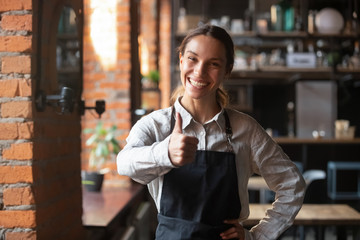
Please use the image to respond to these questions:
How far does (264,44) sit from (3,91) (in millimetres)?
5703

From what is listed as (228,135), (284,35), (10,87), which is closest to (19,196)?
(10,87)

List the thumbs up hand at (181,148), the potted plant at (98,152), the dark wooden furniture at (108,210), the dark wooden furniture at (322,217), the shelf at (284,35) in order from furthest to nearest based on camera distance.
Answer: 1. the shelf at (284,35)
2. the potted plant at (98,152)
3. the dark wooden furniture at (322,217)
4. the dark wooden furniture at (108,210)
5. the thumbs up hand at (181,148)

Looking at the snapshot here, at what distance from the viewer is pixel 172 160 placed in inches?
44.0

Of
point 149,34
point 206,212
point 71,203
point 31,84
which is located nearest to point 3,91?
point 31,84

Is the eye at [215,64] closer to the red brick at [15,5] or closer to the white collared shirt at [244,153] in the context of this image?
the white collared shirt at [244,153]

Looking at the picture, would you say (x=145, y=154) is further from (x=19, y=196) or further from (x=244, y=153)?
(x=19, y=196)

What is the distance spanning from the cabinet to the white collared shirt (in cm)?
397

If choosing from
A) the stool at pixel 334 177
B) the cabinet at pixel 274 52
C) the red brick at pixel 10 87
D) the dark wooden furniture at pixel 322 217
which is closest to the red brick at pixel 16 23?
the red brick at pixel 10 87

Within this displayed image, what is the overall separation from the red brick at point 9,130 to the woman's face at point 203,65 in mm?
607

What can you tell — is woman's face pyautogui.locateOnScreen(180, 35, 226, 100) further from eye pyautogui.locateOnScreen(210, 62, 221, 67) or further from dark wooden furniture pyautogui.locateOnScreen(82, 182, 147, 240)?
dark wooden furniture pyautogui.locateOnScreen(82, 182, 147, 240)

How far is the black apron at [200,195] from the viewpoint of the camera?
128 centimetres

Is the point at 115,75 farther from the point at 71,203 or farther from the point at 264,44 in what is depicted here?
the point at 264,44

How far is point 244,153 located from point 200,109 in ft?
0.67

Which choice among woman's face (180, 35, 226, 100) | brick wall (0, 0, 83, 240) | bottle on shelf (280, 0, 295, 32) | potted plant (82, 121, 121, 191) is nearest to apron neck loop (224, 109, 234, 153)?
woman's face (180, 35, 226, 100)
